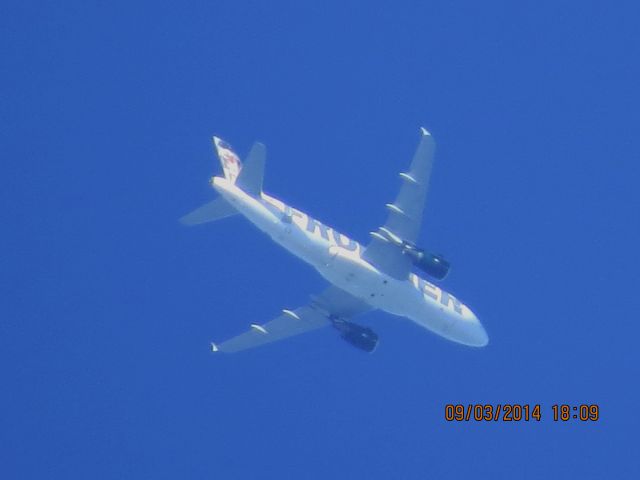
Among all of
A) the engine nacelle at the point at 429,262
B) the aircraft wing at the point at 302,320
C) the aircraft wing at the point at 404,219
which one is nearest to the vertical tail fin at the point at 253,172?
the aircraft wing at the point at 404,219

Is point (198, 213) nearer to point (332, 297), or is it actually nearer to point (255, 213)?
point (255, 213)

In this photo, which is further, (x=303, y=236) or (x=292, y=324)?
(x=292, y=324)

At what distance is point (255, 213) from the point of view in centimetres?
5878

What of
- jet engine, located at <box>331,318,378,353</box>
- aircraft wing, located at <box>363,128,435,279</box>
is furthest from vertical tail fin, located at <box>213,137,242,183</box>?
jet engine, located at <box>331,318,378,353</box>

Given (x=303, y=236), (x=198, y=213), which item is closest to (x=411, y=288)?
(x=303, y=236)

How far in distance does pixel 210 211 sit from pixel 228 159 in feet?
16.6

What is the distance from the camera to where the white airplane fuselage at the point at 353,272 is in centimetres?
5900

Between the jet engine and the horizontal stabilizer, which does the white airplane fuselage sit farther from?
the jet engine

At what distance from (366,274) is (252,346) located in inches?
385

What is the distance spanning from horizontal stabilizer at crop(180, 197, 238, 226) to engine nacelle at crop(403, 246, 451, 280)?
29.8 feet

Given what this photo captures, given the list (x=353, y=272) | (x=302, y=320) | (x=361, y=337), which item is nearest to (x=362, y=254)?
(x=353, y=272)

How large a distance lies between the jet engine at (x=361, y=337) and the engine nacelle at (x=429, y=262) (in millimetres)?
5937

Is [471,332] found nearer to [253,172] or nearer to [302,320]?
[302,320]

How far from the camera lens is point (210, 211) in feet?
196
